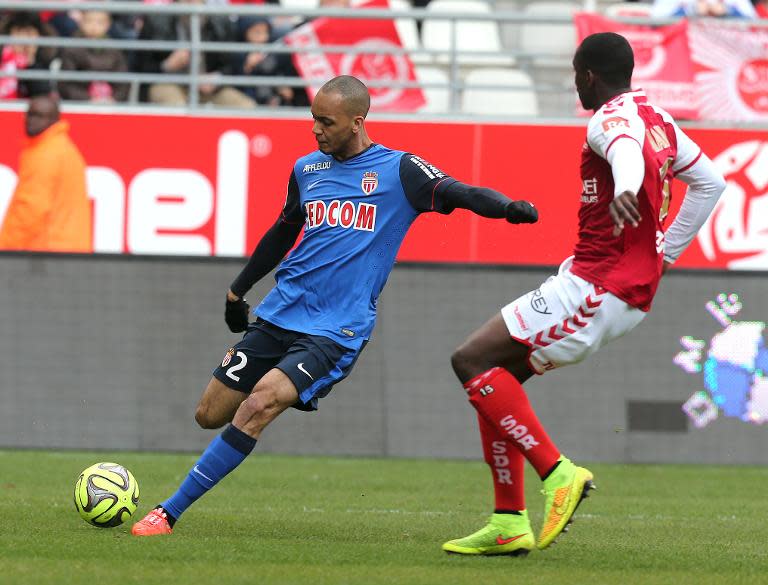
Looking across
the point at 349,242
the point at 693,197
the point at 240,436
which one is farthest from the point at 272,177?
the point at 693,197

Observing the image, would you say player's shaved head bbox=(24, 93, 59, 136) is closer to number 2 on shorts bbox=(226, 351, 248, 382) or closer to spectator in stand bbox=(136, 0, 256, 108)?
spectator in stand bbox=(136, 0, 256, 108)

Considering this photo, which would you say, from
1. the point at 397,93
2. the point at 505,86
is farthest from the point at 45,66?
the point at 505,86

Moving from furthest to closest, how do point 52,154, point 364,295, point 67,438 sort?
1. point 52,154
2. point 67,438
3. point 364,295

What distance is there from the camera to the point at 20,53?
55.2 ft

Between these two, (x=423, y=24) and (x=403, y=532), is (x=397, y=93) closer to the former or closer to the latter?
(x=423, y=24)

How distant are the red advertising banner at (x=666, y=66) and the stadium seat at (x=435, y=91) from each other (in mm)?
2048

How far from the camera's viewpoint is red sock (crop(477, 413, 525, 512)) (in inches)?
277

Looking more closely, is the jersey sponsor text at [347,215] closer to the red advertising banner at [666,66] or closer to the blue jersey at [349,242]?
the blue jersey at [349,242]

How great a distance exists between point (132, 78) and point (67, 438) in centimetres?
552

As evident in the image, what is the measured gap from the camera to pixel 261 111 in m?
16.3

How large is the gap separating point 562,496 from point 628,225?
128 cm

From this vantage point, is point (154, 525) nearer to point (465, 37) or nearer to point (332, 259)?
point (332, 259)

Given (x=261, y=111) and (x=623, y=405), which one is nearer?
(x=623, y=405)

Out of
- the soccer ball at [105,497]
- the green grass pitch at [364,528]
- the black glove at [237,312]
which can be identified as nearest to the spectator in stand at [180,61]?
the green grass pitch at [364,528]
